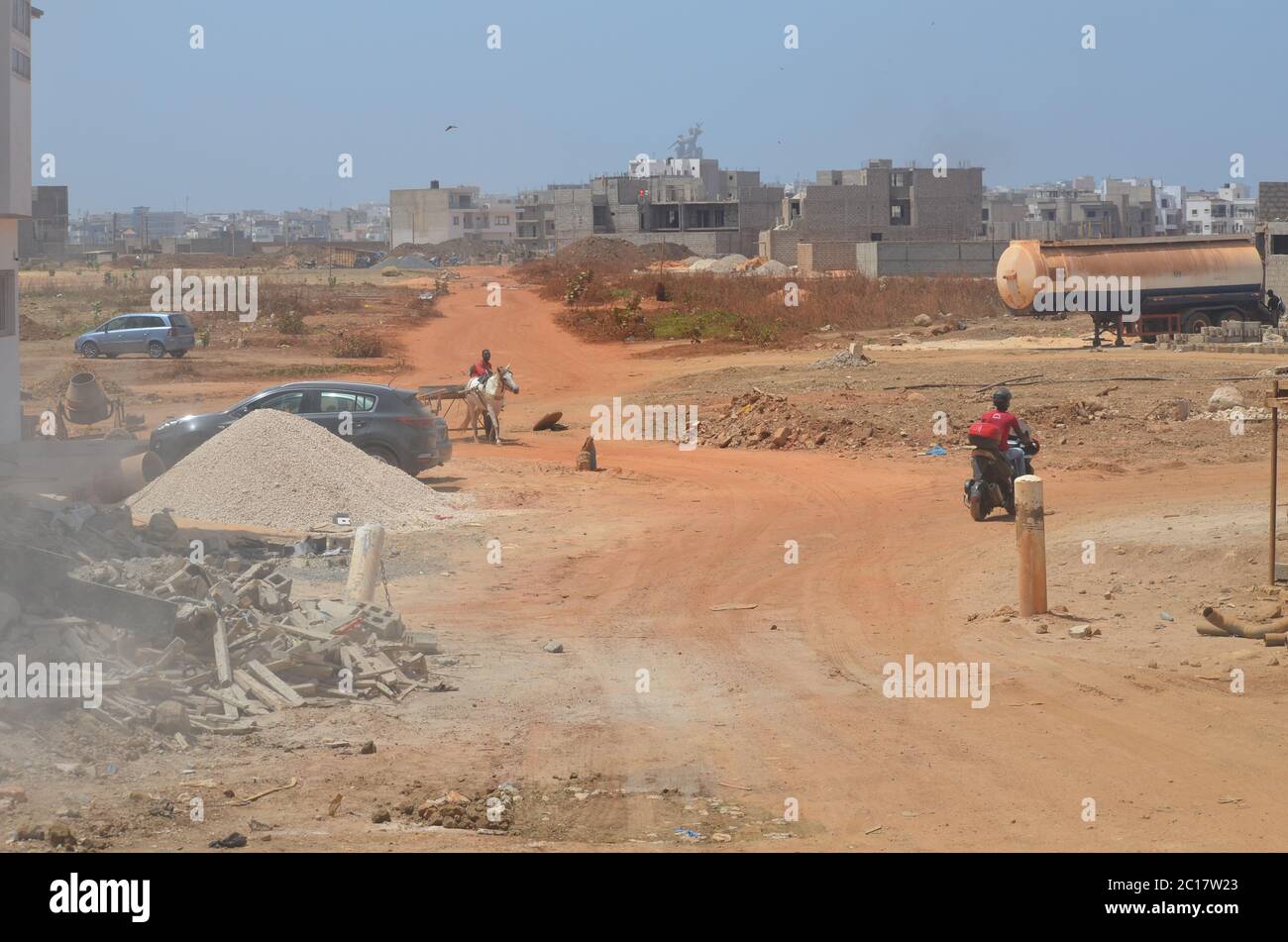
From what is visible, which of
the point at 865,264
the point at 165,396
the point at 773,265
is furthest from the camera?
the point at 773,265

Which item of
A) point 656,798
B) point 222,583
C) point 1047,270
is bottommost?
point 656,798

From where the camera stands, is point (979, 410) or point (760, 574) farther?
point (979, 410)

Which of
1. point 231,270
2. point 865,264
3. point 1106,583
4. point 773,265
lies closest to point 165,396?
point 1106,583

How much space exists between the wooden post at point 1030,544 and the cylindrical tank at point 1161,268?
1084 inches

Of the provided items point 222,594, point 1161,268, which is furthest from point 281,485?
point 1161,268

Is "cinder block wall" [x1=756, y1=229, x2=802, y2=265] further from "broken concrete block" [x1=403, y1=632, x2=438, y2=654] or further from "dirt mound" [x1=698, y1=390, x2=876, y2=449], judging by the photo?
"broken concrete block" [x1=403, y1=632, x2=438, y2=654]

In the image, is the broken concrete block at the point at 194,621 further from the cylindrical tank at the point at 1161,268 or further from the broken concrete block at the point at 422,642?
the cylindrical tank at the point at 1161,268

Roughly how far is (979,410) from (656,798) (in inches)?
790

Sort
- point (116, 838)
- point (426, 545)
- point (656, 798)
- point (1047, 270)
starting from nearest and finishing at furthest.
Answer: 1. point (116, 838)
2. point (656, 798)
3. point (426, 545)
4. point (1047, 270)

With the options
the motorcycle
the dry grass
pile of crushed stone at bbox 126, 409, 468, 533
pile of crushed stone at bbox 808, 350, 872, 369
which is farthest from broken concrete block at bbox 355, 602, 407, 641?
the dry grass

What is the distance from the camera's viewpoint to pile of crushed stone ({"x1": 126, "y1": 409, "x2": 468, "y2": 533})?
702 inches

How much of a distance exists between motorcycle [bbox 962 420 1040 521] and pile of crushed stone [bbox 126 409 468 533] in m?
6.61

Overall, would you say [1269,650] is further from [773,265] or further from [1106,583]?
[773,265]

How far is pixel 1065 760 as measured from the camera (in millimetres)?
9312
